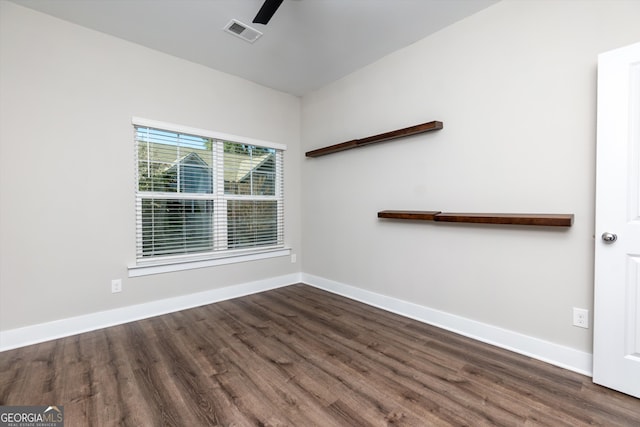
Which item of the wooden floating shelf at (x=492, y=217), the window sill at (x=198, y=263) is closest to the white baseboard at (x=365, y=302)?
the window sill at (x=198, y=263)

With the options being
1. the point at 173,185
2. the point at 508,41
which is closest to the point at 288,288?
the point at 173,185

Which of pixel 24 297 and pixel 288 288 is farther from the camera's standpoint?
pixel 288 288

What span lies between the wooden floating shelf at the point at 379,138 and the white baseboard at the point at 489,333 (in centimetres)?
167

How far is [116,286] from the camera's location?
8.80ft

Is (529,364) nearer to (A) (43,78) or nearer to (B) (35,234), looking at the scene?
(B) (35,234)

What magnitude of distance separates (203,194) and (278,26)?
1904 mm

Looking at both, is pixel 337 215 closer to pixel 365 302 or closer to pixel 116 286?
pixel 365 302

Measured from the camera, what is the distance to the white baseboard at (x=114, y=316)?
2248 mm

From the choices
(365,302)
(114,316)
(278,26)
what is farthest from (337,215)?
Answer: (114,316)

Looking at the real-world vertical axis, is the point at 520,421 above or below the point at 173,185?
below

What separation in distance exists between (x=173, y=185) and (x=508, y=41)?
3323 millimetres

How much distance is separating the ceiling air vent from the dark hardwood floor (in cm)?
271

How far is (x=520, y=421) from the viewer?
1.44m

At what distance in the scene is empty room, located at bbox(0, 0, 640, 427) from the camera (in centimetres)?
165
